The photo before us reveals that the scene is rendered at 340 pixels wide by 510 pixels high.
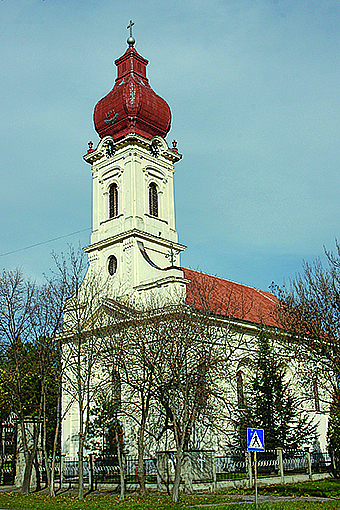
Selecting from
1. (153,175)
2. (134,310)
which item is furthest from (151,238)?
(134,310)

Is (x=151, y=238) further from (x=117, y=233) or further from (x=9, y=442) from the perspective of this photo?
(x=9, y=442)

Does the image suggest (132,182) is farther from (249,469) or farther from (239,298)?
(249,469)

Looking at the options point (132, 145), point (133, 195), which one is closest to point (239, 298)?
point (133, 195)

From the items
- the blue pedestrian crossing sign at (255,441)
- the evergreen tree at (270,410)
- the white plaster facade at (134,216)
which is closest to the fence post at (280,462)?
the evergreen tree at (270,410)

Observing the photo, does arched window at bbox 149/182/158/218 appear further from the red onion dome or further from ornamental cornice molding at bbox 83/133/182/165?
the red onion dome

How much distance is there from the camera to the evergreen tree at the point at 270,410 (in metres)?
27.7

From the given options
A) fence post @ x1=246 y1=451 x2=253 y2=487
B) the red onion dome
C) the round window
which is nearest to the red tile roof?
the round window

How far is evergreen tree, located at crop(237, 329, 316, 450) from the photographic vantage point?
2772cm

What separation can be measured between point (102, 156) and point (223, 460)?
2188 centimetres

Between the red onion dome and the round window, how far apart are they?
8.10 m

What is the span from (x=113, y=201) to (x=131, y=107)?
6.07 meters

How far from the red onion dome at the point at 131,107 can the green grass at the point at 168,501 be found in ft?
72.8

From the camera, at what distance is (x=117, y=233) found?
35156mm

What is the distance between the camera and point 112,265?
35281mm
